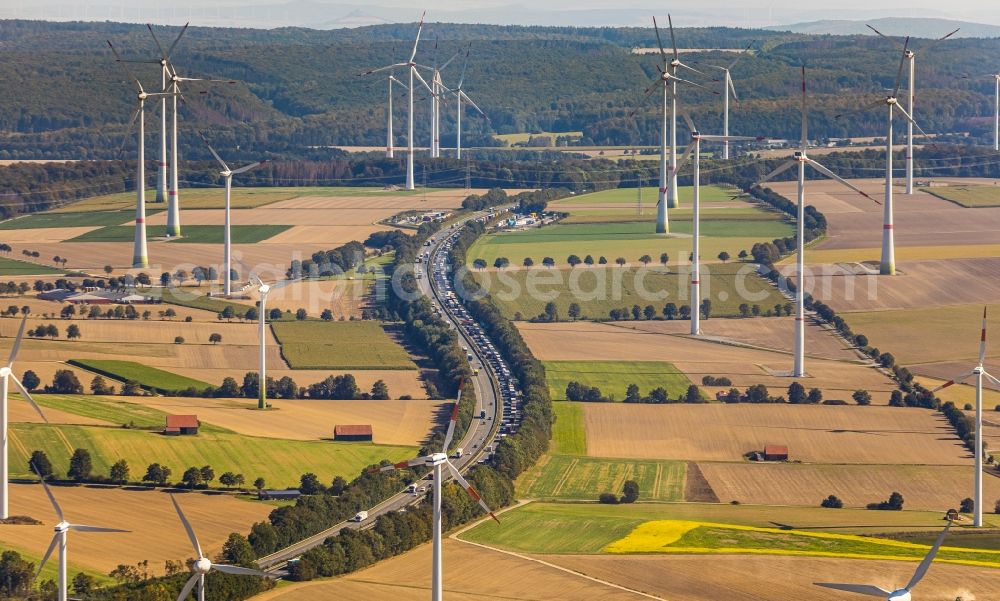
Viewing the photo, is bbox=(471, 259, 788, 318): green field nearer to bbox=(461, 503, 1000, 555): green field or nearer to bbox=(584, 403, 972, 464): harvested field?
bbox=(584, 403, 972, 464): harvested field

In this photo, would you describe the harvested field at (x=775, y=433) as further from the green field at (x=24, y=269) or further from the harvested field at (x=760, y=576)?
the green field at (x=24, y=269)

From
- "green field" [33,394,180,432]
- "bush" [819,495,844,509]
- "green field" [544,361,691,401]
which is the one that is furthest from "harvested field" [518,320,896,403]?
"green field" [33,394,180,432]

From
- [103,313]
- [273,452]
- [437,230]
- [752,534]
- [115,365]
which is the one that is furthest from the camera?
[437,230]

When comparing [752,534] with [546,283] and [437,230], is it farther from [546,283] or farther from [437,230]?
[437,230]

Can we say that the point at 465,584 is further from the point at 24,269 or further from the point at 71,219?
the point at 71,219

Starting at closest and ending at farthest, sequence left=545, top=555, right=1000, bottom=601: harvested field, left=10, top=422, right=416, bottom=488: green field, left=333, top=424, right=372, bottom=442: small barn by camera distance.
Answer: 1. left=545, top=555, right=1000, bottom=601: harvested field
2. left=10, top=422, right=416, bottom=488: green field
3. left=333, top=424, right=372, bottom=442: small barn

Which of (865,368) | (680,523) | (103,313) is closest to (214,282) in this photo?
(103,313)
